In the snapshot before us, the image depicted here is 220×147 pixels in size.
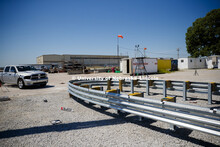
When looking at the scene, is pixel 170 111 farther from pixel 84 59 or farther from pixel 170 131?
pixel 84 59

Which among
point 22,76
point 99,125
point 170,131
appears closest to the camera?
point 170,131

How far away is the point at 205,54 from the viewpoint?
147ft

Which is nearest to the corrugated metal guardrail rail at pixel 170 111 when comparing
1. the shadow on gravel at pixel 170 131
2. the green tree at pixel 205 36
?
the shadow on gravel at pixel 170 131

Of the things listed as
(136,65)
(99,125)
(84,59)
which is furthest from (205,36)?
(84,59)

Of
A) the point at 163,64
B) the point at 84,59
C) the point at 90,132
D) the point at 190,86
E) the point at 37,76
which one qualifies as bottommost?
the point at 90,132

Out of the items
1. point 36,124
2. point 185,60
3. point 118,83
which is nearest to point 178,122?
point 36,124

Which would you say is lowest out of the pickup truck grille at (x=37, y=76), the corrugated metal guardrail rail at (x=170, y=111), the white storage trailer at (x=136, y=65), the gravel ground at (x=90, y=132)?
the gravel ground at (x=90, y=132)

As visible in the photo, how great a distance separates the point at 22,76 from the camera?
11.6 meters

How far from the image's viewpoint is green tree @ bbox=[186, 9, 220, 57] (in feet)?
140

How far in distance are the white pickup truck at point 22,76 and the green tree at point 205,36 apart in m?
47.2

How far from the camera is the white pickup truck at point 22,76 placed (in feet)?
37.6

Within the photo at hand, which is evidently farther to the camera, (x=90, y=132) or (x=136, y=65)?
(x=136, y=65)

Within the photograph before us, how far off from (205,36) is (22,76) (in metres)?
50.0

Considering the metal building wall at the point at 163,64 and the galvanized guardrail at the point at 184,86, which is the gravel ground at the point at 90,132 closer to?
the galvanized guardrail at the point at 184,86
